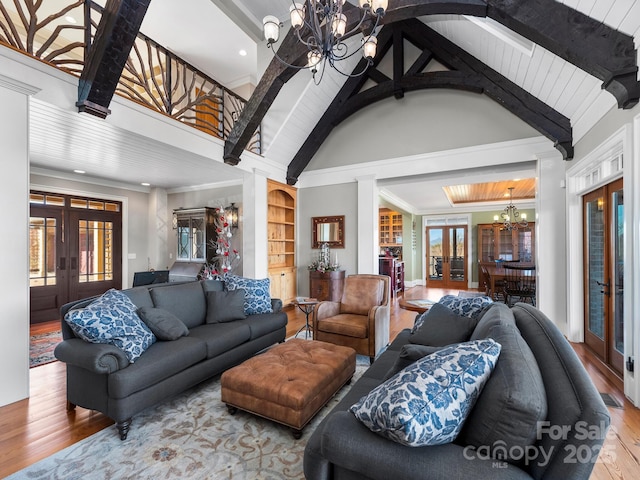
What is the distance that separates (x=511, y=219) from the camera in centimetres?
904

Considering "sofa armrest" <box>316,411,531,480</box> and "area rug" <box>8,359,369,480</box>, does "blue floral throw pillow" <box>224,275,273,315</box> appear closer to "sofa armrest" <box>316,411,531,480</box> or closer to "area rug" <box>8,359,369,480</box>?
"area rug" <box>8,359,369,480</box>

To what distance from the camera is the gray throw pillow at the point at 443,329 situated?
6.88 ft

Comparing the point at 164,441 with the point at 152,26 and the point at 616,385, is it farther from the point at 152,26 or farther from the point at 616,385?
the point at 152,26

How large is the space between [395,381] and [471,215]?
9662 millimetres

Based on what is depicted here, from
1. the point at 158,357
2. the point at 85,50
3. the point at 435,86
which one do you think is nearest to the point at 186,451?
the point at 158,357

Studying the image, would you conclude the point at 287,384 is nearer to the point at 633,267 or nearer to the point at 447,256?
the point at 633,267

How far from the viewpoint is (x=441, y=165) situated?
5082 mm

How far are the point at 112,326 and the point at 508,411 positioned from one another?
98.9 inches

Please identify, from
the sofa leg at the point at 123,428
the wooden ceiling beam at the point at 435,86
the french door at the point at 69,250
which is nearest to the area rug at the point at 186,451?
the sofa leg at the point at 123,428

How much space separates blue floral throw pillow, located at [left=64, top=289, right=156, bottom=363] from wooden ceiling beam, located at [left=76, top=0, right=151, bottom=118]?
201 centimetres

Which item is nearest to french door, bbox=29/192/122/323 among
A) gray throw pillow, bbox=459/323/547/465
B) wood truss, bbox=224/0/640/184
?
wood truss, bbox=224/0/640/184

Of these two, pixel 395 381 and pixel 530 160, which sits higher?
pixel 530 160

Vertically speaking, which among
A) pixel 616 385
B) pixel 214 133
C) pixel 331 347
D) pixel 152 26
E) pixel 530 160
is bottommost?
pixel 616 385

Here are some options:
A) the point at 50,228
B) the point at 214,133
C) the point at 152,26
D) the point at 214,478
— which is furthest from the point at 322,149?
the point at 214,478
